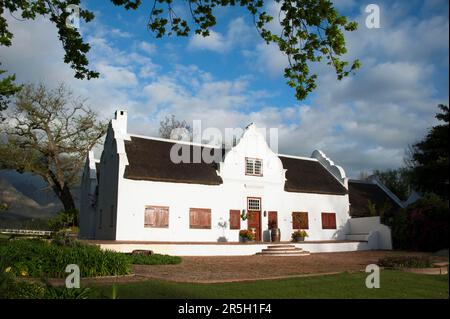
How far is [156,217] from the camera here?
2436 cm

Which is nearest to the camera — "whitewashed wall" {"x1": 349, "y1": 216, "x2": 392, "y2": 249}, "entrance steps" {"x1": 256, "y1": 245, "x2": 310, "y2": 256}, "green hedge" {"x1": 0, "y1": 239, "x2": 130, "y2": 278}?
"green hedge" {"x1": 0, "y1": 239, "x2": 130, "y2": 278}

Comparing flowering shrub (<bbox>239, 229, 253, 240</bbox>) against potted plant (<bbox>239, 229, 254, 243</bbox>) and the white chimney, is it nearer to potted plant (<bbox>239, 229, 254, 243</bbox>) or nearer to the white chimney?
potted plant (<bbox>239, 229, 254, 243</bbox>)

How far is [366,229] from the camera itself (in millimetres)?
29500

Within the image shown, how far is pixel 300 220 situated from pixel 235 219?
5.49 meters

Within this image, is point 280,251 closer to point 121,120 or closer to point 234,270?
point 234,270

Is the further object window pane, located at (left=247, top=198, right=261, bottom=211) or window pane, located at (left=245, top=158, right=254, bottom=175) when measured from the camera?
window pane, located at (left=245, top=158, right=254, bottom=175)

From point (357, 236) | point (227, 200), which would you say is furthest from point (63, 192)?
point (357, 236)

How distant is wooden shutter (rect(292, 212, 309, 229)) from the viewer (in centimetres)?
2920

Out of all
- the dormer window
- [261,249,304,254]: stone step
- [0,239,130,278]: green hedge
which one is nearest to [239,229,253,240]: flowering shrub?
[261,249,304,254]: stone step

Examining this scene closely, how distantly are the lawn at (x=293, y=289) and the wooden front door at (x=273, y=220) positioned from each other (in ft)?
55.8

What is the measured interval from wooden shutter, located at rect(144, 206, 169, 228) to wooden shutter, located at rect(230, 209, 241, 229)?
4.60m

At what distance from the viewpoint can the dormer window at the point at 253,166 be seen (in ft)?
93.1

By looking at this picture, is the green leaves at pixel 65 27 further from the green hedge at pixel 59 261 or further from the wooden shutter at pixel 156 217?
the wooden shutter at pixel 156 217
